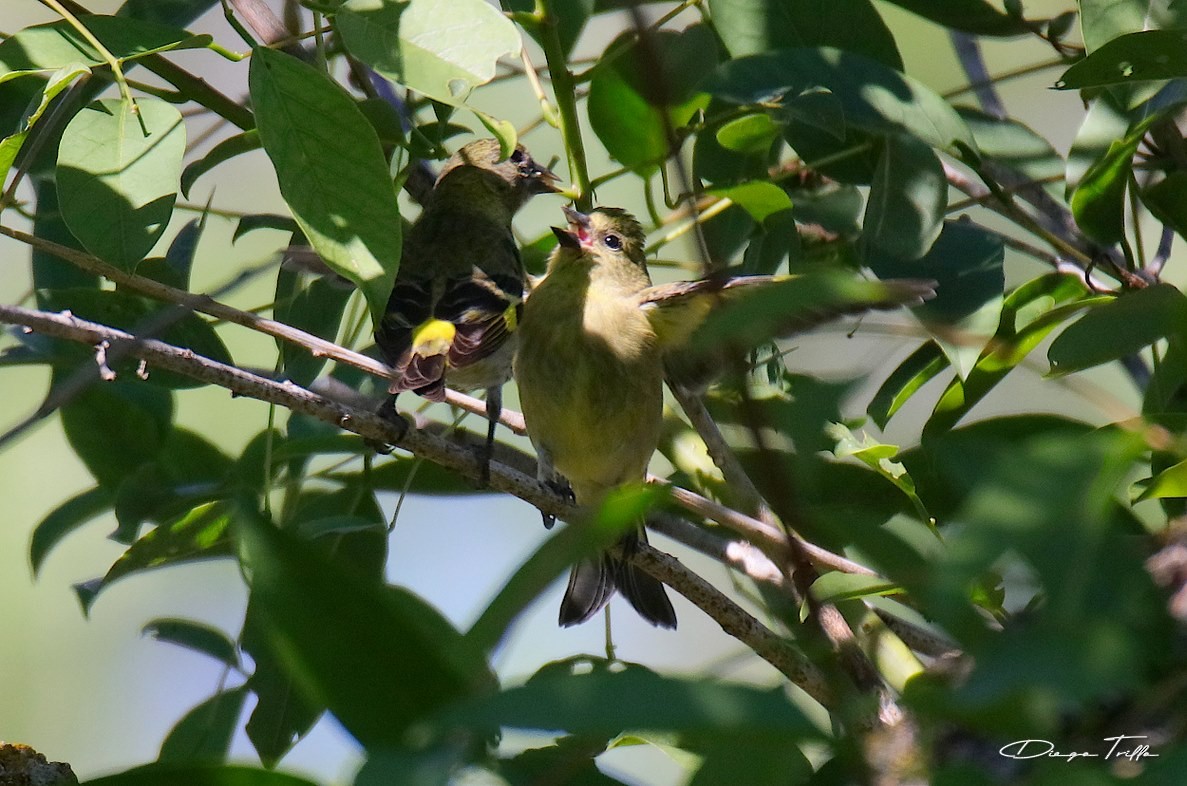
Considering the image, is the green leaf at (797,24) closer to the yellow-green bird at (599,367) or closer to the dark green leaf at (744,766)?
the yellow-green bird at (599,367)

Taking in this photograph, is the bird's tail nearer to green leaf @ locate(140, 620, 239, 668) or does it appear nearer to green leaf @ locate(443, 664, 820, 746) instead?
green leaf @ locate(140, 620, 239, 668)

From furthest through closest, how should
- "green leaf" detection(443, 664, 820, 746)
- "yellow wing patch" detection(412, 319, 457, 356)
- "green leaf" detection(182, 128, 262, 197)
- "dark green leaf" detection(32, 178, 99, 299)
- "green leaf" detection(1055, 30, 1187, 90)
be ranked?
1. "yellow wing patch" detection(412, 319, 457, 356)
2. "dark green leaf" detection(32, 178, 99, 299)
3. "green leaf" detection(182, 128, 262, 197)
4. "green leaf" detection(1055, 30, 1187, 90)
5. "green leaf" detection(443, 664, 820, 746)

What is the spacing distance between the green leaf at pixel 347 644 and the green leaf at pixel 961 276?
1.17 m

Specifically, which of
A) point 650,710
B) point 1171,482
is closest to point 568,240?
point 1171,482

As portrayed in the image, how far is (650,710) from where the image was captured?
0.58 metres

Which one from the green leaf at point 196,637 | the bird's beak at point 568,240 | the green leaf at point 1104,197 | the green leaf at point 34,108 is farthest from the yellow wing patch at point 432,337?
the green leaf at point 1104,197

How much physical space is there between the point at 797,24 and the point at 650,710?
165cm

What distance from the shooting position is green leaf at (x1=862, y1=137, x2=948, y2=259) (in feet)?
6.06

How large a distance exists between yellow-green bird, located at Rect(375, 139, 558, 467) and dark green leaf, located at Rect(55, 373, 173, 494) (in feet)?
1.47

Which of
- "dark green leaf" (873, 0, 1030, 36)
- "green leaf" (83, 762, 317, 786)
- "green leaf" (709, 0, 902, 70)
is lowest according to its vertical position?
"green leaf" (83, 762, 317, 786)

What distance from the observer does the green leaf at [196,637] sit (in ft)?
6.93

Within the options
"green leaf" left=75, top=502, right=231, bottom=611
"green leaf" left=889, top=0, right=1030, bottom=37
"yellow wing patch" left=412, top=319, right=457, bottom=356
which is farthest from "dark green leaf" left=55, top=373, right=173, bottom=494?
"green leaf" left=889, top=0, right=1030, bottom=37

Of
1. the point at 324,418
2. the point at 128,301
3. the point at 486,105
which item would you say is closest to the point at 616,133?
the point at 324,418

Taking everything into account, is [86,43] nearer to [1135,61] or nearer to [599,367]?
[1135,61]
